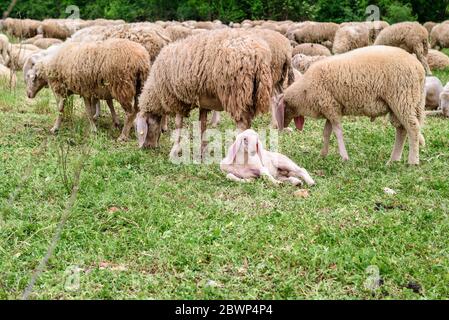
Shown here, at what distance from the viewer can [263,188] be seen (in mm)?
6500

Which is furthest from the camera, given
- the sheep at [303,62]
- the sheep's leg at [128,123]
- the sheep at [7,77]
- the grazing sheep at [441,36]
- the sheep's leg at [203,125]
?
the grazing sheep at [441,36]

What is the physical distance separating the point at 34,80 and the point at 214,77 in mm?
4110

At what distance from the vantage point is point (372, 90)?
7422 mm

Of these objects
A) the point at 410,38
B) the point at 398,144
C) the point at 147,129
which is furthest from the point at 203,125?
the point at 410,38

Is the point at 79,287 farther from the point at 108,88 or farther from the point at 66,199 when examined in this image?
the point at 108,88

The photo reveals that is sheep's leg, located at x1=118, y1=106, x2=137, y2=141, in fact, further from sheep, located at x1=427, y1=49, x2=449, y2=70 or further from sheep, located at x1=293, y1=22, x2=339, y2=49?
sheep, located at x1=293, y1=22, x2=339, y2=49

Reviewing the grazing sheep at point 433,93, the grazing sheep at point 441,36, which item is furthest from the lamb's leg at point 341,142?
the grazing sheep at point 441,36

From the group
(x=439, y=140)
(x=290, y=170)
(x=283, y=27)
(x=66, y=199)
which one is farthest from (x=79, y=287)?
(x=283, y=27)

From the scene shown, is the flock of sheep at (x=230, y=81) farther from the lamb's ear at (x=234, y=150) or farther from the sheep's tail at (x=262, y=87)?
the lamb's ear at (x=234, y=150)

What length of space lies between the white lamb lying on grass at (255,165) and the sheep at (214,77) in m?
0.68

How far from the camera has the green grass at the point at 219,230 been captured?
174 inches

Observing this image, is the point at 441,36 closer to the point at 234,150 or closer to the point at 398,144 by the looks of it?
the point at 398,144

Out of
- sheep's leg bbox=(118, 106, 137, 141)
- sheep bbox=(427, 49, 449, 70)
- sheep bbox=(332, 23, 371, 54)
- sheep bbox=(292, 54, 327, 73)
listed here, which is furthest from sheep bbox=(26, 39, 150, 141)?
sheep bbox=(332, 23, 371, 54)

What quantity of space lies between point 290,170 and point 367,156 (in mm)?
1587
